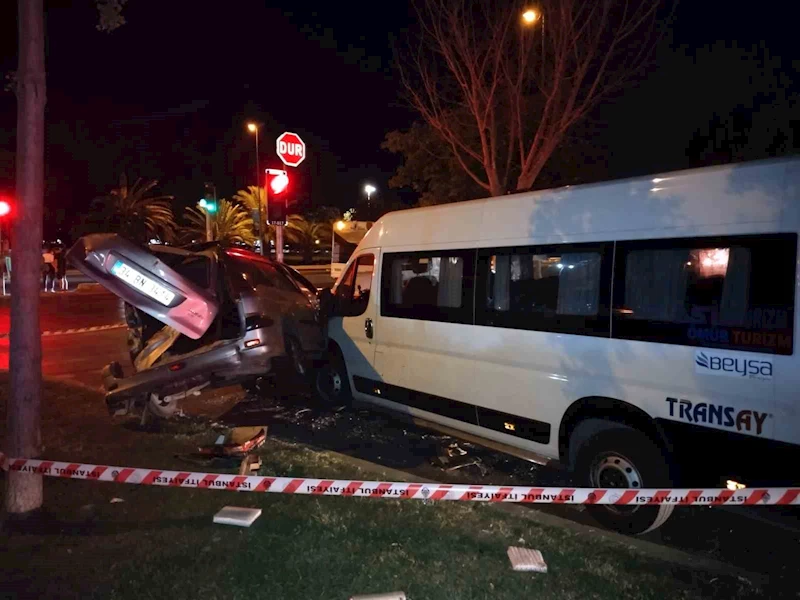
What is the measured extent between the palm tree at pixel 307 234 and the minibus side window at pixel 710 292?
147 ft

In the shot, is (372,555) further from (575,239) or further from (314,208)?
(314,208)

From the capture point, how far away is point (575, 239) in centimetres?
526

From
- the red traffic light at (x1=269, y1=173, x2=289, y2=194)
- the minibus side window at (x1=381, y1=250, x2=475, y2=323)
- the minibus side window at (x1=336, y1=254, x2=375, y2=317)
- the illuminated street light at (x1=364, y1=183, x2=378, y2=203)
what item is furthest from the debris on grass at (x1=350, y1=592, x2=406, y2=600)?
the illuminated street light at (x1=364, y1=183, x2=378, y2=203)

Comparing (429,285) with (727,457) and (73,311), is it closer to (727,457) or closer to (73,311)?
(727,457)

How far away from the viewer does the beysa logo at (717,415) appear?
13.4 feet

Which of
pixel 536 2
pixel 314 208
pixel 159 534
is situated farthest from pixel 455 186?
pixel 314 208

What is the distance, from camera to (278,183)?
11.5m

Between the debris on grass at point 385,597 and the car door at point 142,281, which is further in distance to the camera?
the car door at point 142,281

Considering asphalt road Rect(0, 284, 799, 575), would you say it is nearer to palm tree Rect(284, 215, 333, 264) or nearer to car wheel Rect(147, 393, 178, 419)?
car wheel Rect(147, 393, 178, 419)

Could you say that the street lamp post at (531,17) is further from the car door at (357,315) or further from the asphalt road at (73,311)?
the asphalt road at (73,311)

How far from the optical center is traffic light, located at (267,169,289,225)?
37.7 feet

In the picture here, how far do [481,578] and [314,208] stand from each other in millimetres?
54336

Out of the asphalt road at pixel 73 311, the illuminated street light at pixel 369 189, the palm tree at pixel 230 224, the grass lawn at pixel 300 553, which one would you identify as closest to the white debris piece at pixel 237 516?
the grass lawn at pixel 300 553

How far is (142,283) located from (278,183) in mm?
5411
